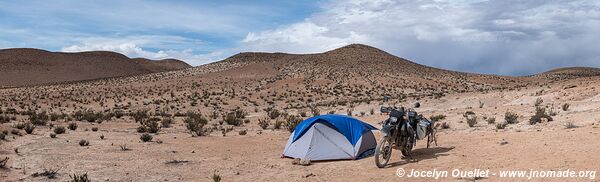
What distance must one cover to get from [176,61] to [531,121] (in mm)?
179492

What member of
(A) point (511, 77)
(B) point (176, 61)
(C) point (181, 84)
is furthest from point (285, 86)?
A: (B) point (176, 61)

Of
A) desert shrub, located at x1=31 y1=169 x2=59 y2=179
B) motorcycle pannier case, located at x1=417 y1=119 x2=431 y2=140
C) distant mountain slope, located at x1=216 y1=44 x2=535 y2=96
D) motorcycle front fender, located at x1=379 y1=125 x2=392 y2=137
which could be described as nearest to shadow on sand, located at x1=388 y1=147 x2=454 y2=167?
motorcycle pannier case, located at x1=417 y1=119 x2=431 y2=140

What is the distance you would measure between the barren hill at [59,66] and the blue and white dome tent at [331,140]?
110825 mm

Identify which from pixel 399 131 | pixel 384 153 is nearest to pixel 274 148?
pixel 384 153

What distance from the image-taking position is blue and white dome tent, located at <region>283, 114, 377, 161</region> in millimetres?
13820

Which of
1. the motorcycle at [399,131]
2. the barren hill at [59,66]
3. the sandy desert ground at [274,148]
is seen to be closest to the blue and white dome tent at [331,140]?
the sandy desert ground at [274,148]

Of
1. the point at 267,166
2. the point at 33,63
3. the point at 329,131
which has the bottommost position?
the point at 267,166

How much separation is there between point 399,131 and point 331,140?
2600 mm

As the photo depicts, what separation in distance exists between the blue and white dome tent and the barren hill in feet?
364

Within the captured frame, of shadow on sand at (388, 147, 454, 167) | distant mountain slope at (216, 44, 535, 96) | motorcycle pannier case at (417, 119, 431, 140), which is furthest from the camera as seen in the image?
distant mountain slope at (216, 44, 535, 96)

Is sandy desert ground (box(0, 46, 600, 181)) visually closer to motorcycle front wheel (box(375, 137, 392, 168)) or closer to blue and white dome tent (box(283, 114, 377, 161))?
motorcycle front wheel (box(375, 137, 392, 168))

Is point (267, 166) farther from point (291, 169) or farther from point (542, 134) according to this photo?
point (542, 134)

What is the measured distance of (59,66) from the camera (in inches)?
5261

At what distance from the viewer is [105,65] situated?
14462cm
